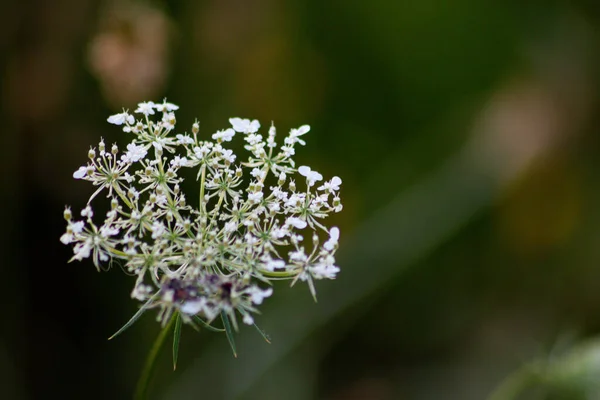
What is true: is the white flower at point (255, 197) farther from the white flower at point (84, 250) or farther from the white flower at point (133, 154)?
the white flower at point (84, 250)

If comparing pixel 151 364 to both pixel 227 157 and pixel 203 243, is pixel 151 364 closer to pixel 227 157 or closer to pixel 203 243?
pixel 203 243

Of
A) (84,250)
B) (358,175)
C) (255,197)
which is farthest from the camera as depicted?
(358,175)

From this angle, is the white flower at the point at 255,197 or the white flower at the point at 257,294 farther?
the white flower at the point at 255,197

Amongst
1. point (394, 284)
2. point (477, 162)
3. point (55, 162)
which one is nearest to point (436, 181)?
point (477, 162)

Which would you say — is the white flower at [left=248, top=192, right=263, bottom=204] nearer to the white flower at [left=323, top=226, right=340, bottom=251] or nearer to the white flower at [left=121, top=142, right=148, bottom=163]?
the white flower at [left=323, top=226, right=340, bottom=251]

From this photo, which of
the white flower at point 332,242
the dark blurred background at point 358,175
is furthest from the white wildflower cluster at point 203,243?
the dark blurred background at point 358,175

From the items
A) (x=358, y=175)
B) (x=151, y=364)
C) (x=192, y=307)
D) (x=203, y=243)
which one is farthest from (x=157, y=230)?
(x=358, y=175)

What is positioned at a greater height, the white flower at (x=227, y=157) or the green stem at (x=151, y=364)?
the white flower at (x=227, y=157)

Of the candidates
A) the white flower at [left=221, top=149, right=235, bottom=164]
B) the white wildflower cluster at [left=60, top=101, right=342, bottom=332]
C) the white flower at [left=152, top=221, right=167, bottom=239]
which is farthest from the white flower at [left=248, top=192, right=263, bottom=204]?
the white flower at [left=152, top=221, right=167, bottom=239]
